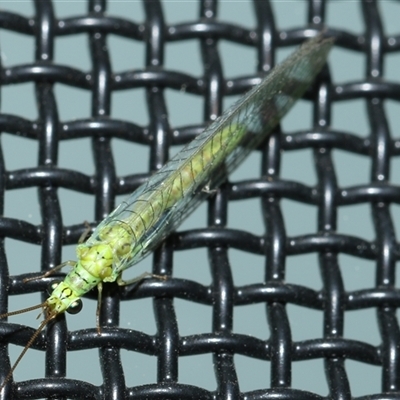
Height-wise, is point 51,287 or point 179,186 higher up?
point 179,186

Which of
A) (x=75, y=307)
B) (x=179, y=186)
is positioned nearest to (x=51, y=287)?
(x=75, y=307)

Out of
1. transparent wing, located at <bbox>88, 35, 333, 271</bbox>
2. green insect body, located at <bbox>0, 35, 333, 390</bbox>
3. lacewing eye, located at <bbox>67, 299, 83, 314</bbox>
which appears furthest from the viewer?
transparent wing, located at <bbox>88, 35, 333, 271</bbox>

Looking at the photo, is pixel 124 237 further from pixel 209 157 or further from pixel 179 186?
pixel 209 157

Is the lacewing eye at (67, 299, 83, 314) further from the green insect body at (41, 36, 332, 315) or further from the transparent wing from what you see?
the transparent wing

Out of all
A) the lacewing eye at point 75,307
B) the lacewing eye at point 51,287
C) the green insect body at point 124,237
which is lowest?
the lacewing eye at point 75,307

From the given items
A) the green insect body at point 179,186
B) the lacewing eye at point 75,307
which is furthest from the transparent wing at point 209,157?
the lacewing eye at point 75,307

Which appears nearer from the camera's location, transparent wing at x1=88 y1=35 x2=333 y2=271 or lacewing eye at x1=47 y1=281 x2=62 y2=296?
lacewing eye at x1=47 y1=281 x2=62 y2=296

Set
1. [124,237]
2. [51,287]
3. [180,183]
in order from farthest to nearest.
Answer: [180,183] < [124,237] < [51,287]

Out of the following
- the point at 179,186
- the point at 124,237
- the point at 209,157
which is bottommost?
the point at 124,237

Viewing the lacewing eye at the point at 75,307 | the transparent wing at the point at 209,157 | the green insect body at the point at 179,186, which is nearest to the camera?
the lacewing eye at the point at 75,307

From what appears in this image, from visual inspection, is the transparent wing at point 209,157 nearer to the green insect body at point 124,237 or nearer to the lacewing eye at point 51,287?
the green insect body at point 124,237

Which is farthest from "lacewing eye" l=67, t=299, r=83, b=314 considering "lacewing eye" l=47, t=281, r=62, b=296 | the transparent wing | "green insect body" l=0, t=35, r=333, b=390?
the transparent wing

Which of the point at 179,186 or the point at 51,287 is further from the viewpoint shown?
the point at 179,186
